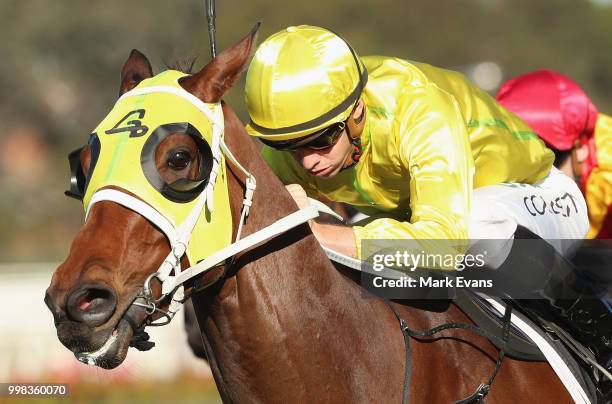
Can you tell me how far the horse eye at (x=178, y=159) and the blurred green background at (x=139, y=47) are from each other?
12344mm

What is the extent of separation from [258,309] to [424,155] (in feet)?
2.68

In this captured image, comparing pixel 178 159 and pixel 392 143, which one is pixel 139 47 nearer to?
pixel 392 143

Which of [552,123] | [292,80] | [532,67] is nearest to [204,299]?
[292,80]

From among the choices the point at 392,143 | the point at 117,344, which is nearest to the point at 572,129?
the point at 392,143

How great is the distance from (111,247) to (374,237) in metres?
0.89

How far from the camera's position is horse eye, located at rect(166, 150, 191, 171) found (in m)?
2.77

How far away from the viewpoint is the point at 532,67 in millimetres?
38219

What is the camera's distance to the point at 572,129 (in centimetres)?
599

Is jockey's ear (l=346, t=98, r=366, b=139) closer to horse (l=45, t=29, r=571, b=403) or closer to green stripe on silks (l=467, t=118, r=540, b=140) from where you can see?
horse (l=45, t=29, r=571, b=403)

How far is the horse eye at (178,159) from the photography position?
2770 mm

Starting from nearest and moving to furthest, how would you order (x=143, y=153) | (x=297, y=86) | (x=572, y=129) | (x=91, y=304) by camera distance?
(x=91, y=304) → (x=143, y=153) → (x=297, y=86) → (x=572, y=129)

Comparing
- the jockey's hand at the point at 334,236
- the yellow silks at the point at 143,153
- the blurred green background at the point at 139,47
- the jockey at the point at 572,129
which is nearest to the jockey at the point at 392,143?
the jockey's hand at the point at 334,236

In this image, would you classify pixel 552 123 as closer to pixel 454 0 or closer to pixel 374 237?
pixel 374 237

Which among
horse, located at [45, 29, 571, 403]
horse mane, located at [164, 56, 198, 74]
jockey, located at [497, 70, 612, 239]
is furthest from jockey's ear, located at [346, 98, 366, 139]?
jockey, located at [497, 70, 612, 239]
